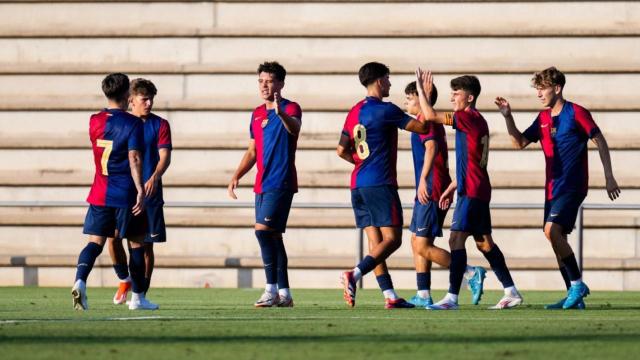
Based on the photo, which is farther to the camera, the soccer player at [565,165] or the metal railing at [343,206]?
the metal railing at [343,206]

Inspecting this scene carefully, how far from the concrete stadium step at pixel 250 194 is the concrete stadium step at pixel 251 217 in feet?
0.42

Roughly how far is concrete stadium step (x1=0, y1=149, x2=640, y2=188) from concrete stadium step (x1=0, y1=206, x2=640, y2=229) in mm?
338

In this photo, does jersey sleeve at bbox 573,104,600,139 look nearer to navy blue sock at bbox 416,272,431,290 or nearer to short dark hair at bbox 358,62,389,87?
short dark hair at bbox 358,62,389,87

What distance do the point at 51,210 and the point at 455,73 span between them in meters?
5.32

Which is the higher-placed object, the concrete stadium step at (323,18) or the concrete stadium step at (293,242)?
the concrete stadium step at (323,18)

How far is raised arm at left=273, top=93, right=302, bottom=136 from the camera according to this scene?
38.3 feet

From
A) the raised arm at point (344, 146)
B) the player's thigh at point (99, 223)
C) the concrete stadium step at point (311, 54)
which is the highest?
the concrete stadium step at point (311, 54)

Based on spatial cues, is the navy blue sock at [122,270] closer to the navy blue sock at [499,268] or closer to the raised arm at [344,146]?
the raised arm at [344,146]

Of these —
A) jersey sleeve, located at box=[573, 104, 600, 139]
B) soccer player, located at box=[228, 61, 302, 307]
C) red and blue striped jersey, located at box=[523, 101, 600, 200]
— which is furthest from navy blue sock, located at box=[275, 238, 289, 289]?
jersey sleeve, located at box=[573, 104, 600, 139]

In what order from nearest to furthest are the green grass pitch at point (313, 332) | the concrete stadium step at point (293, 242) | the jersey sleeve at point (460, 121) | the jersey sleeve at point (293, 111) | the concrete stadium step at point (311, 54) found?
the green grass pitch at point (313, 332) → the jersey sleeve at point (460, 121) → the jersey sleeve at point (293, 111) → the concrete stadium step at point (293, 242) → the concrete stadium step at point (311, 54)

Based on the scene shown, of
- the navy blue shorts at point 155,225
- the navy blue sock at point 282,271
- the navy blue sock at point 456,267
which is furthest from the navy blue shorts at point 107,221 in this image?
the navy blue sock at point 456,267

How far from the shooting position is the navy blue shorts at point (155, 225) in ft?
41.2

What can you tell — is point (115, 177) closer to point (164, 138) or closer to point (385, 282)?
point (164, 138)

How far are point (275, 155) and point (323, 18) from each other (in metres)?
6.67
